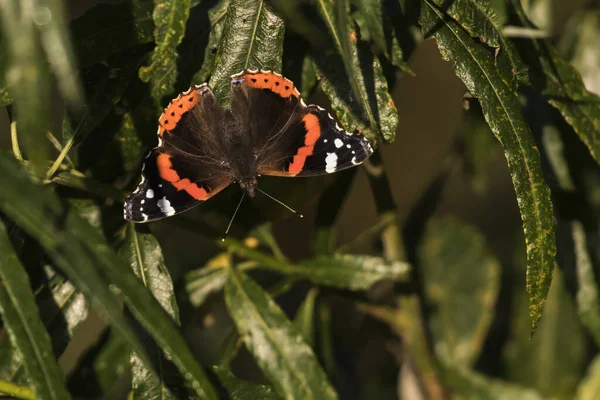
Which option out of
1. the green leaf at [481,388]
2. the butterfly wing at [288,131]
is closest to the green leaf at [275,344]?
the butterfly wing at [288,131]

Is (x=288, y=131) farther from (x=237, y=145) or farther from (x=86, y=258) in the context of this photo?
(x=86, y=258)

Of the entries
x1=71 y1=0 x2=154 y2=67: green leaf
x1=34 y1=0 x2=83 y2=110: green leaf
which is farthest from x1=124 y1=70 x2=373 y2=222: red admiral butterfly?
x1=34 y1=0 x2=83 y2=110: green leaf

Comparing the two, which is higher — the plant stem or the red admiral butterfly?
the red admiral butterfly

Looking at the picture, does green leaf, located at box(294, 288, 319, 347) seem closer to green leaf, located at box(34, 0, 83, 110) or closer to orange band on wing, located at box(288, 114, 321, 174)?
orange band on wing, located at box(288, 114, 321, 174)

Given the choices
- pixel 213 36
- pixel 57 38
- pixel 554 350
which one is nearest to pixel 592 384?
pixel 554 350

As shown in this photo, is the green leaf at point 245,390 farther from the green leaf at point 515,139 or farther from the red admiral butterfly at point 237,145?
the green leaf at point 515,139
